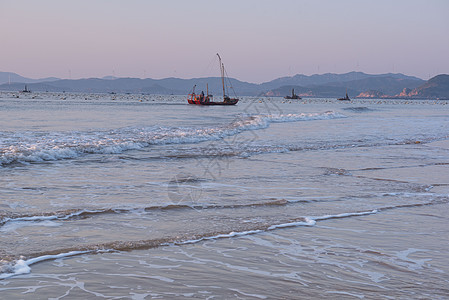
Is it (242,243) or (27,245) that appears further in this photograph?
(242,243)

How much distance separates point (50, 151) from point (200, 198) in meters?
9.29

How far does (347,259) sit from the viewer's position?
251 inches

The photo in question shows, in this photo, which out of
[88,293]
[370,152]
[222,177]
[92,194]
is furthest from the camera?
[370,152]

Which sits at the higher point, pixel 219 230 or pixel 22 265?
pixel 22 265

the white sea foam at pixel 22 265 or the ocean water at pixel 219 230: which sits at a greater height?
the white sea foam at pixel 22 265

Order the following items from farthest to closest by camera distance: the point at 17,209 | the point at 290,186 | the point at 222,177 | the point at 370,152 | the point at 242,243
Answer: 1. the point at 370,152
2. the point at 222,177
3. the point at 290,186
4. the point at 17,209
5. the point at 242,243

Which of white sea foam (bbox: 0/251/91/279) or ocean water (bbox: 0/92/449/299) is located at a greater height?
white sea foam (bbox: 0/251/91/279)

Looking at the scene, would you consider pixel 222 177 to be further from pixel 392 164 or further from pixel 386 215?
pixel 392 164

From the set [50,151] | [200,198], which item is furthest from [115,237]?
[50,151]

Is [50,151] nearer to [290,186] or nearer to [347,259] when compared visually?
[290,186]

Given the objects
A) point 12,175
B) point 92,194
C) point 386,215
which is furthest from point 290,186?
point 12,175

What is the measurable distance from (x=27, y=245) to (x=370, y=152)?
18.5 meters

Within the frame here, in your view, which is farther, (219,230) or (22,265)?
(219,230)

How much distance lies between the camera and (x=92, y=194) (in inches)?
413
